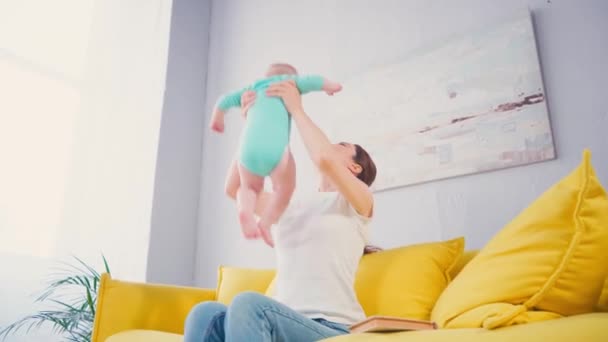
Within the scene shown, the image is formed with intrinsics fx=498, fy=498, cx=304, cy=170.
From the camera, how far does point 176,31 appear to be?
3121 millimetres

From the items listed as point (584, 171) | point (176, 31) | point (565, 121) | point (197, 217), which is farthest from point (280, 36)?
point (584, 171)

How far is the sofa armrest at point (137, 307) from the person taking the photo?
1.65 metres

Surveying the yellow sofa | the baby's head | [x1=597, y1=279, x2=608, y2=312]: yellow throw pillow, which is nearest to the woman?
the baby's head

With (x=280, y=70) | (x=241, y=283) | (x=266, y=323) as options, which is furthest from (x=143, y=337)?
(x=280, y=70)

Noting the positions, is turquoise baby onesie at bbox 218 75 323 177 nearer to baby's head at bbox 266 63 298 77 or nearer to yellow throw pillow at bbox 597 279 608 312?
baby's head at bbox 266 63 298 77

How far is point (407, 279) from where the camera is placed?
1455 mm

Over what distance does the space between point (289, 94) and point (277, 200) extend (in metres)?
0.30

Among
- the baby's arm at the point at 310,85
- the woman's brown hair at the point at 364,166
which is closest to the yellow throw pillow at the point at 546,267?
the woman's brown hair at the point at 364,166

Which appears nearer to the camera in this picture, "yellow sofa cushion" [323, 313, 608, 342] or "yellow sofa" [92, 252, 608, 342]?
"yellow sofa cushion" [323, 313, 608, 342]

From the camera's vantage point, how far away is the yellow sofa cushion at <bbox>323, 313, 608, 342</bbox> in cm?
71

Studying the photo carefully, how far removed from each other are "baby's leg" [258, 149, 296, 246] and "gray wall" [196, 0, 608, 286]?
810 mm

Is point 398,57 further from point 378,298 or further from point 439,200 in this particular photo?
point 378,298

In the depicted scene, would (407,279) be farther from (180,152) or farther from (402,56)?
(180,152)

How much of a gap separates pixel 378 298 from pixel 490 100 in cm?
92
